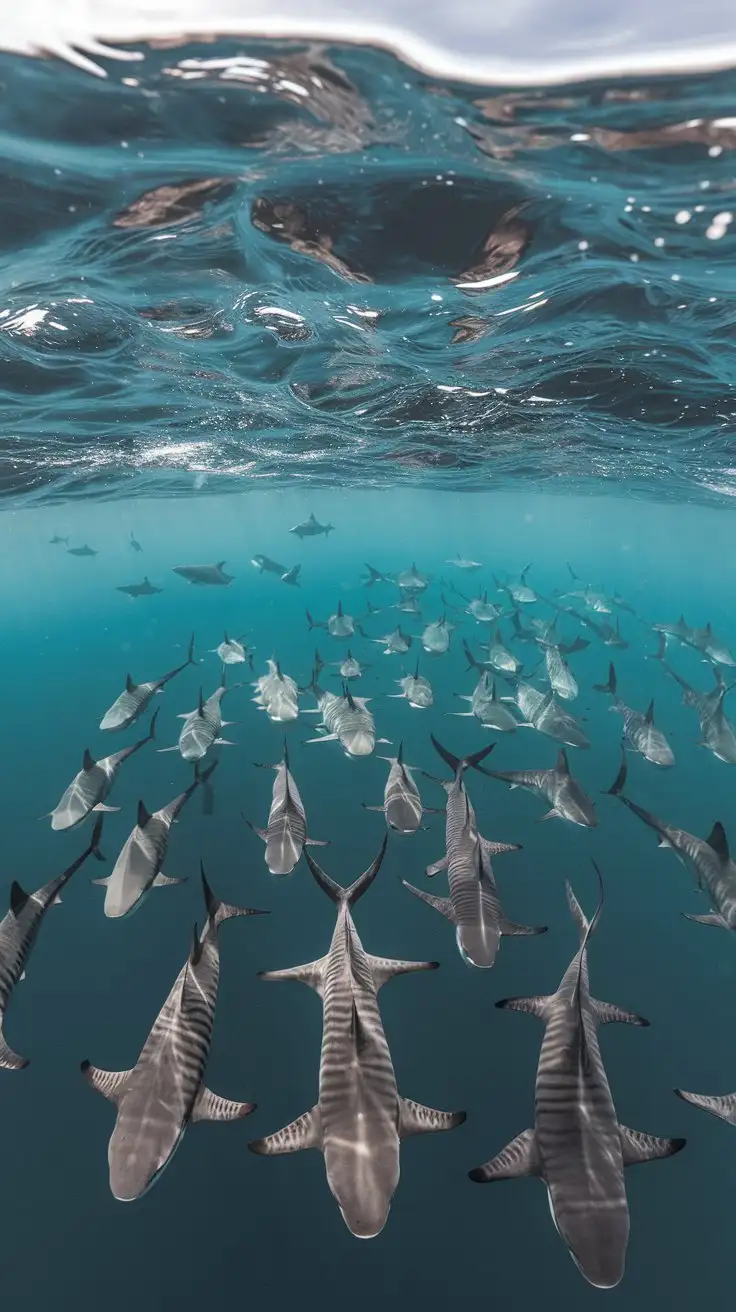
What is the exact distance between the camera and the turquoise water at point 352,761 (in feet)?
18.6

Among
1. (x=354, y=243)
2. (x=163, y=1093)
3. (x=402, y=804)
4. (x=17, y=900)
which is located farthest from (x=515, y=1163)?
(x=354, y=243)

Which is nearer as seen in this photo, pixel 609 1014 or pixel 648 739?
pixel 609 1014

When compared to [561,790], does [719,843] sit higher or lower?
higher

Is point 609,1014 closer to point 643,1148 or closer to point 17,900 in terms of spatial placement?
point 643,1148

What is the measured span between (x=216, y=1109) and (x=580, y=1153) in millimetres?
2454

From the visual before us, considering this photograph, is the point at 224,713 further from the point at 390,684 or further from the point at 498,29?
the point at 498,29

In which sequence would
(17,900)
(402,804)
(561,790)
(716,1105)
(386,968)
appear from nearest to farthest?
(716,1105), (386,968), (17,900), (402,804), (561,790)

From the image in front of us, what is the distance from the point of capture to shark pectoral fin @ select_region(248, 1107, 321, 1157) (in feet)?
12.3

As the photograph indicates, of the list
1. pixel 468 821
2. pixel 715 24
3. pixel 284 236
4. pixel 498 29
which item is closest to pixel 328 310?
pixel 284 236

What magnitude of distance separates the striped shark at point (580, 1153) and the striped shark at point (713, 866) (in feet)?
8.07

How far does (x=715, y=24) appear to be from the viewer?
5.07 meters

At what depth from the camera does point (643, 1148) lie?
3.76m

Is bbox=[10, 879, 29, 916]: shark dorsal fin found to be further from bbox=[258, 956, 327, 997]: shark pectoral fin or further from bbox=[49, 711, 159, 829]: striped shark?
bbox=[49, 711, 159, 829]: striped shark

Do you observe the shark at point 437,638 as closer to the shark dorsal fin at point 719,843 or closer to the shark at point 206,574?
the shark at point 206,574
